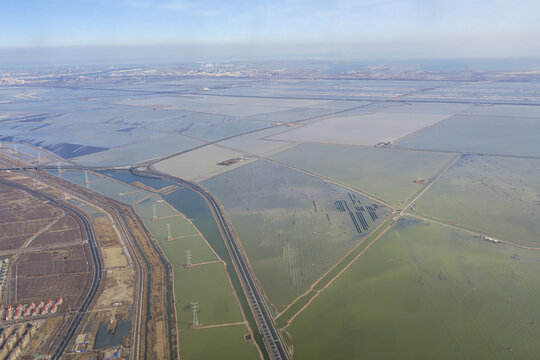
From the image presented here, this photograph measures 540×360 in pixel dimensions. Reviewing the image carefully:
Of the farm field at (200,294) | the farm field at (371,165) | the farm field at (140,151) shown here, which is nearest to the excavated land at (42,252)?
the farm field at (200,294)

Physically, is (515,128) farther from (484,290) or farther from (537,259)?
(484,290)

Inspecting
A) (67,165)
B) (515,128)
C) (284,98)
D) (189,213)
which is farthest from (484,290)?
(284,98)

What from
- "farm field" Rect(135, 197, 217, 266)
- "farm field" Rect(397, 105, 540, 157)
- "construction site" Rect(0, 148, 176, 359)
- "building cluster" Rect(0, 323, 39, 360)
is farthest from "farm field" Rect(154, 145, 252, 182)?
"farm field" Rect(397, 105, 540, 157)

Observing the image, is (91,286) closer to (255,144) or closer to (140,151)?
(140,151)

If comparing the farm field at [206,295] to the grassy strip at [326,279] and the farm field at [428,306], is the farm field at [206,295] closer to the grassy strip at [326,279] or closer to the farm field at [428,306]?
the grassy strip at [326,279]

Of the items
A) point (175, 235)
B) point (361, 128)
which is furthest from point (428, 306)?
point (361, 128)
